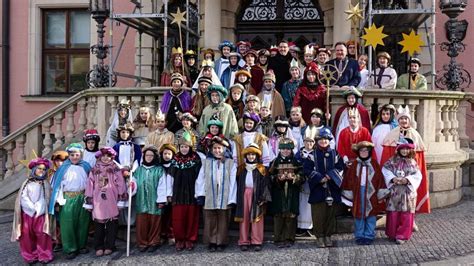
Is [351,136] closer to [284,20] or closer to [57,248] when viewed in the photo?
[57,248]

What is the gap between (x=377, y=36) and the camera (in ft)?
28.4

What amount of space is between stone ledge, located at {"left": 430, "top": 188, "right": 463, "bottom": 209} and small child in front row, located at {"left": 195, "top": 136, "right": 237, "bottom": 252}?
11.0ft

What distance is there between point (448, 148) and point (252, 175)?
3543 mm

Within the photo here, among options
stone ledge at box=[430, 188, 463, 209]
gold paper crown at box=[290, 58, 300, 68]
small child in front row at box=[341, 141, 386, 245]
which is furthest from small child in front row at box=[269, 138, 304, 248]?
stone ledge at box=[430, 188, 463, 209]

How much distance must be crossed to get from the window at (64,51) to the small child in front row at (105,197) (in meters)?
7.28

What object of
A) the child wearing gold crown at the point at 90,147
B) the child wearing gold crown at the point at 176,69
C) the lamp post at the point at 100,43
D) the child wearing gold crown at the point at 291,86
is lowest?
the child wearing gold crown at the point at 90,147

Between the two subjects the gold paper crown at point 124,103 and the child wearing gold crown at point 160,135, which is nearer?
the child wearing gold crown at point 160,135

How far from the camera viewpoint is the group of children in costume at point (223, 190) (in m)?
6.54

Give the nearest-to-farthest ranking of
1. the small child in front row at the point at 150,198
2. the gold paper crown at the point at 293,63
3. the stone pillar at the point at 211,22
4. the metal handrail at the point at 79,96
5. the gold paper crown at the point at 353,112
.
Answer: the small child in front row at the point at 150,198 < the gold paper crown at the point at 353,112 < the gold paper crown at the point at 293,63 < the metal handrail at the point at 79,96 < the stone pillar at the point at 211,22

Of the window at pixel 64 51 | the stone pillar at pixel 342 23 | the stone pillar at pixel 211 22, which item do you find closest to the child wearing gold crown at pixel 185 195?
the stone pillar at pixel 211 22

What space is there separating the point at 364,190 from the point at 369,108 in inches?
62.0

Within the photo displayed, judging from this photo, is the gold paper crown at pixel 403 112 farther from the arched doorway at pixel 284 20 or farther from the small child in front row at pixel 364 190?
the arched doorway at pixel 284 20

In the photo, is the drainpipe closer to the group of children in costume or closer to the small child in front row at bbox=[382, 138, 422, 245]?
the group of children in costume

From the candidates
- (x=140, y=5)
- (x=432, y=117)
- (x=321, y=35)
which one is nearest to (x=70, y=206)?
(x=432, y=117)
